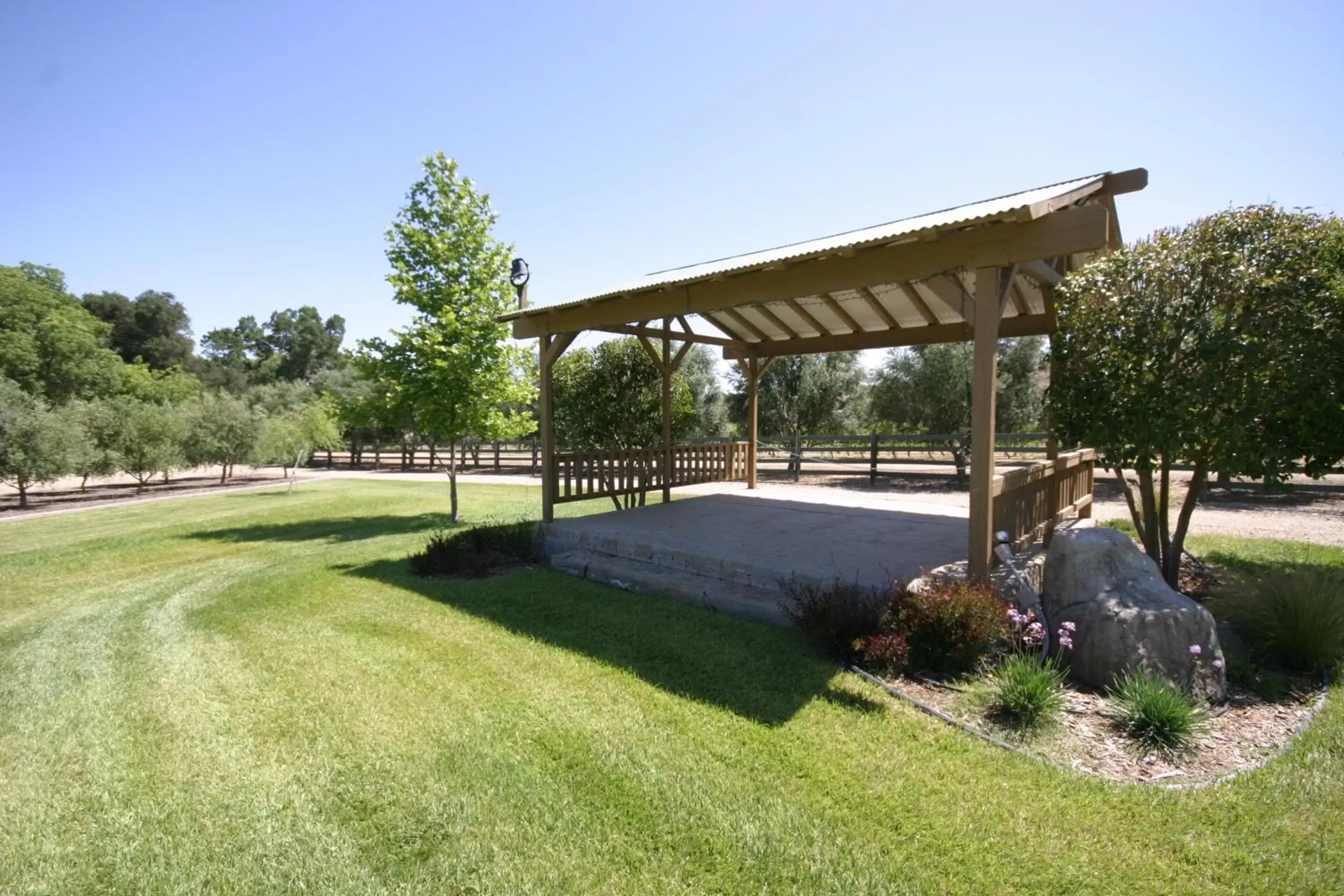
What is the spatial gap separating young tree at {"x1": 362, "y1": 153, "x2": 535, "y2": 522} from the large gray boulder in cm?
929

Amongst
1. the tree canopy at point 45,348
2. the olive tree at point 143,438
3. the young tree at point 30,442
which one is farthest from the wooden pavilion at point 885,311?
the tree canopy at point 45,348

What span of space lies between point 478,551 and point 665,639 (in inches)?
149

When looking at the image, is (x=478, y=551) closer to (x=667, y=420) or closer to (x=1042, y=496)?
(x=667, y=420)

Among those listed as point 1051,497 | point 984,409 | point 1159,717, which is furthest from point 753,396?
point 1159,717

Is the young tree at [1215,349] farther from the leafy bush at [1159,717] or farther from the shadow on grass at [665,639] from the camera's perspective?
the shadow on grass at [665,639]

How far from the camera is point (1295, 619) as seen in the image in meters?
4.30

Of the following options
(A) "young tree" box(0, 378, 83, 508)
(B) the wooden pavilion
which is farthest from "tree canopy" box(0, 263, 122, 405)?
(B) the wooden pavilion

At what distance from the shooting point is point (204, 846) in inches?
102

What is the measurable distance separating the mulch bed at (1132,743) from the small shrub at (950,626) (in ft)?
0.81

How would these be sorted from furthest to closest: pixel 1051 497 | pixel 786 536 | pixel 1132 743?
pixel 786 536 < pixel 1051 497 < pixel 1132 743

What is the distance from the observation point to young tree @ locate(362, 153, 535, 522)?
10.9 meters

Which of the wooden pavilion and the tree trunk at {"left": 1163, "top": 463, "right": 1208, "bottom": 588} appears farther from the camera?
the tree trunk at {"left": 1163, "top": 463, "right": 1208, "bottom": 588}

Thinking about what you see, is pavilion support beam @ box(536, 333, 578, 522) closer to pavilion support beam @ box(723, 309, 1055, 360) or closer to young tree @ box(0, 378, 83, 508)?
pavilion support beam @ box(723, 309, 1055, 360)

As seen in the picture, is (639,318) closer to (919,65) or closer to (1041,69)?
(919,65)
